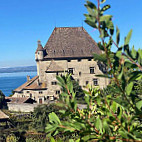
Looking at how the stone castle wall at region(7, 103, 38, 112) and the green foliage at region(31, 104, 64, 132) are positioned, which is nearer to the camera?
the green foliage at region(31, 104, 64, 132)

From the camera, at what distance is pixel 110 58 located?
86.0 inches

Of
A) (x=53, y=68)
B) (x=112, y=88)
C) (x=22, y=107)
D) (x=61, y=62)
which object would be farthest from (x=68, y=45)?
(x=112, y=88)

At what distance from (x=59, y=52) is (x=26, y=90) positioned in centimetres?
885

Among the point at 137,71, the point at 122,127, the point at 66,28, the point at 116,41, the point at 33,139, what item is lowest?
the point at 33,139

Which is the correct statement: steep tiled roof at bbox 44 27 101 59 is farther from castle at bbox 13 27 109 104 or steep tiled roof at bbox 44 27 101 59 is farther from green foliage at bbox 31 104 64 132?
green foliage at bbox 31 104 64 132

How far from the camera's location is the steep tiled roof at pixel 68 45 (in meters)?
38.3

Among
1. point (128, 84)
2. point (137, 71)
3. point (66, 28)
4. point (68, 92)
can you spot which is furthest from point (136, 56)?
point (66, 28)

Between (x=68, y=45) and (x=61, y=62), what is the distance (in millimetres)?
3273

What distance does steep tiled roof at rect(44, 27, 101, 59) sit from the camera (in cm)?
3834

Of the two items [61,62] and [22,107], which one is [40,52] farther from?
[22,107]

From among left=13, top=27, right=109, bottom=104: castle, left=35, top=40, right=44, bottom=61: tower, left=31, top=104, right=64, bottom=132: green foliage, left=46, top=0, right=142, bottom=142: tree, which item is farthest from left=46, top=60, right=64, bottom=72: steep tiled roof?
left=46, top=0, right=142, bottom=142: tree

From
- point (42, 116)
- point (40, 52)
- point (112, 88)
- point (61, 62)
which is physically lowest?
point (42, 116)

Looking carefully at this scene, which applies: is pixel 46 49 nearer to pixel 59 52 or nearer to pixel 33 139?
pixel 59 52

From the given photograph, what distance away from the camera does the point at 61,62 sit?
38.4 meters
